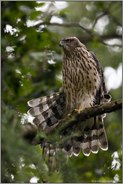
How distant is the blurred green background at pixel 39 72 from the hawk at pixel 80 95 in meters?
0.15

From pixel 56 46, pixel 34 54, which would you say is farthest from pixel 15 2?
pixel 56 46

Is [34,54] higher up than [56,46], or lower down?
lower down

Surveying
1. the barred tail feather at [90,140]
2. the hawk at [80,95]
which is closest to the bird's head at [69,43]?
the hawk at [80,95]

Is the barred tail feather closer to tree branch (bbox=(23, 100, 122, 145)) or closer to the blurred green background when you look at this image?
the blurred green background

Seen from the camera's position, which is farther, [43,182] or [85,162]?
[85,162]

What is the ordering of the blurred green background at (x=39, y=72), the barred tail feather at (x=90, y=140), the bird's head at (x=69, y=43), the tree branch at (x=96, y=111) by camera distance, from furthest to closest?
1. the bird's head at (x=69, y=43)
2. the barred tail feather at (x=90, y=140)
3. the tree branch at (x=96, y=111)
4. the blurred green background at (x=39, y=72)

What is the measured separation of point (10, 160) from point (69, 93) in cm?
408

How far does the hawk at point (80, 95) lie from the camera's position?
6.88 meters

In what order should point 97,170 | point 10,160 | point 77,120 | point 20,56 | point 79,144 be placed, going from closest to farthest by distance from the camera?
point 10,160 < point 77,120 < point 20,56 < point 79,144 < point 97,170

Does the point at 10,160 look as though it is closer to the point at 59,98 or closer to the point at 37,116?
the point at 37,116

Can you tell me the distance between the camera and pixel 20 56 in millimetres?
6020

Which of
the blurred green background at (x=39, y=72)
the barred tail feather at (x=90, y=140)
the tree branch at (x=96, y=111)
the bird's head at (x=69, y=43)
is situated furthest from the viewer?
the bird's head at (x=69, y=43)

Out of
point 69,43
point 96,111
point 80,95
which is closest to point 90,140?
point 80,95

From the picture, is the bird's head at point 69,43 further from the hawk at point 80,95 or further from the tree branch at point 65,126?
the tree branch at point 65,126
